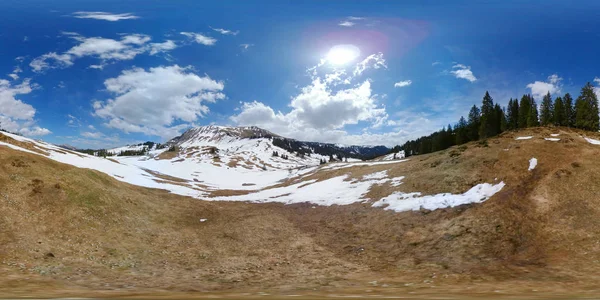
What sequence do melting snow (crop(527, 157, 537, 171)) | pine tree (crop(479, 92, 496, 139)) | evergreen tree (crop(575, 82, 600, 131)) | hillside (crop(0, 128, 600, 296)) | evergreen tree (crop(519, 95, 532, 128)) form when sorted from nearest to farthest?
hillside (crop(0, 128, 600, 296)), melting snow (crop(527, 157, 537, 171)), evergreen tree (crop(575, 82, 600, 131)), evergreen tree (crop(519, 95, 532, 128)), pine tree (crop(479, 92, 496, 139))

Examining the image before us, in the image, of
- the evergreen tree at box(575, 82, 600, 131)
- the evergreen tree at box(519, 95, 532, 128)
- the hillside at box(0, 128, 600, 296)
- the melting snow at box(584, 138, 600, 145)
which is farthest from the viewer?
the evergreen tree at box(519, 95, 532, 128)

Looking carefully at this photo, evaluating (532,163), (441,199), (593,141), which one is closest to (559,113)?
(593,141)

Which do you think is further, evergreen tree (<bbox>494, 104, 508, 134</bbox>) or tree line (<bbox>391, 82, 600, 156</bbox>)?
evergreen tree (<bbox>494, 104, 508, 134</bbox>)

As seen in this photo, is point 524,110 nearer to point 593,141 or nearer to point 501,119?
point 501,119

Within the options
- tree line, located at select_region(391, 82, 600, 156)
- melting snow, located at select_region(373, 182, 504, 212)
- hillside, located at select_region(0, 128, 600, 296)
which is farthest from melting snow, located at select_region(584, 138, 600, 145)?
tree line, located at select_region(391, 82, 600, 156)

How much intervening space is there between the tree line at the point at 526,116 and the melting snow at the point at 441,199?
7081 centimetres

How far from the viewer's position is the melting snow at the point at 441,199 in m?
31.7

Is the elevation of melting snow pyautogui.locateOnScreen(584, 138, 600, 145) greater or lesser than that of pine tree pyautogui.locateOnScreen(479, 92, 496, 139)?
lesser

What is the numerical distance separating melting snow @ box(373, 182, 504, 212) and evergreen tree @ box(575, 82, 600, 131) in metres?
83.3

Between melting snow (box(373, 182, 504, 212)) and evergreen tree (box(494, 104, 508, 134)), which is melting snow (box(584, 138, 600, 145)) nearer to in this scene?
melting snow (box(373, 182, 504, 212))

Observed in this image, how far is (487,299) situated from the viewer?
991cm

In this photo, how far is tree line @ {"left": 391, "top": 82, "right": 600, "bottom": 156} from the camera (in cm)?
8988

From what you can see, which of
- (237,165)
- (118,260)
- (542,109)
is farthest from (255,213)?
(237,165)

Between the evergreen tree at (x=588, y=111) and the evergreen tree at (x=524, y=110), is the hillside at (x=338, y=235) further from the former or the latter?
the evergreen tree at (x=524, y=110)
